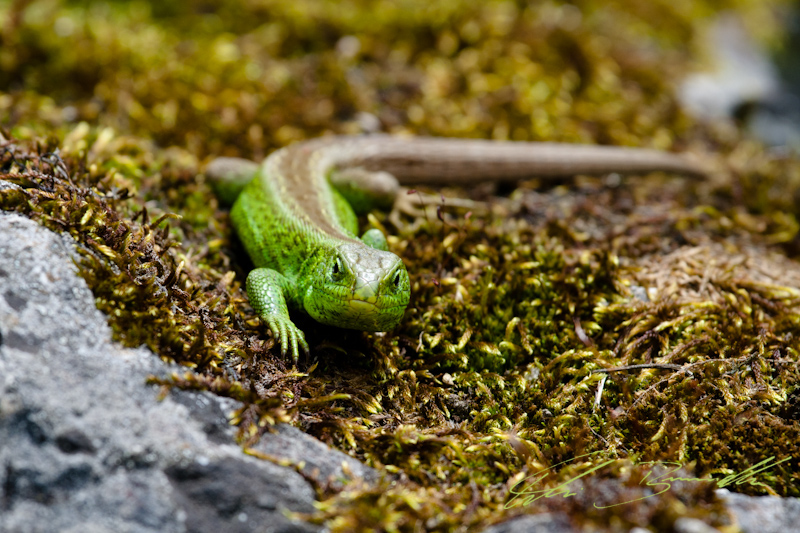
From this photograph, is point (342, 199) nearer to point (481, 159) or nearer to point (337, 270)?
point (481, 159)

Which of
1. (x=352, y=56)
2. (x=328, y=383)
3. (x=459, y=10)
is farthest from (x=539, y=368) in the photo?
(x=459, y=10)

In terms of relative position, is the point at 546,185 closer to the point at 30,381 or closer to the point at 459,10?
the point at 459,10

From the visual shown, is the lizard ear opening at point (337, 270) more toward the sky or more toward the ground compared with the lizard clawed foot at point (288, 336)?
more toward the sky
